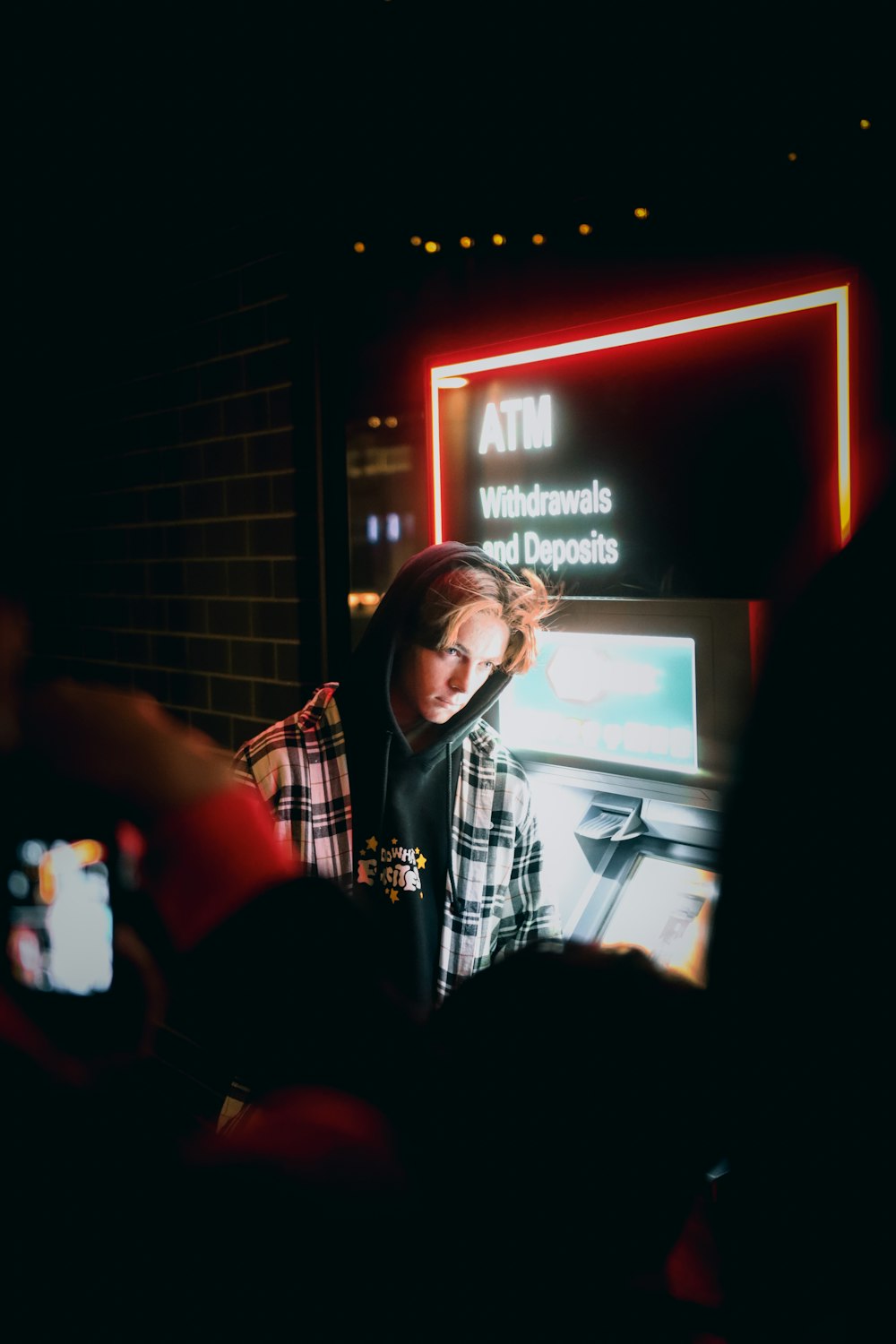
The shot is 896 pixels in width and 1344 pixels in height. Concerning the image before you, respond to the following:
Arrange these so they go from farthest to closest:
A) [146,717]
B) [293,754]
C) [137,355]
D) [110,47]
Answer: [137,355], [110,47], [293,754], [146,717]

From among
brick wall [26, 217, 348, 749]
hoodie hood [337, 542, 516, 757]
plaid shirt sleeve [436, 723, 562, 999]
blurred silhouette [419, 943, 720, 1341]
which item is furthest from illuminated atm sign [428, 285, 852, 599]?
blurred silhouette [419, 943, 720, 1341]

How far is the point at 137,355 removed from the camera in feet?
14.4

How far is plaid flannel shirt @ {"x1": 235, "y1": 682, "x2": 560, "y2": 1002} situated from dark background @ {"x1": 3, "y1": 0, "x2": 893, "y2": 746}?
883 mm

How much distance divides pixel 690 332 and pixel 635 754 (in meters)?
0.91

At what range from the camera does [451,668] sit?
7.95 ft

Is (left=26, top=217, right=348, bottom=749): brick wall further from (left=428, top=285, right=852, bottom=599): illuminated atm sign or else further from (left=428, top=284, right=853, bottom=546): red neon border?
(left=428, top=285, right=852, bottom=599): illuminated atm sign

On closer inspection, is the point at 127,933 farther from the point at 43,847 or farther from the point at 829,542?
the point at 829,542

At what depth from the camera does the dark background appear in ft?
6.95

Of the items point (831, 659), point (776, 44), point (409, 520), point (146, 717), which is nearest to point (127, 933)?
point (146, 717)

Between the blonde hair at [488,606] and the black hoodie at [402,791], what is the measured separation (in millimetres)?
26

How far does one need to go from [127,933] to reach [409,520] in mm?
2435

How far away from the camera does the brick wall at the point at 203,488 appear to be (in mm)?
3594

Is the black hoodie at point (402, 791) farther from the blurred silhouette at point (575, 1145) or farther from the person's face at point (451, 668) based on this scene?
the blurred silhouette at point (575, 1145)

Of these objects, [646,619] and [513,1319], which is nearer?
[513,1319]
